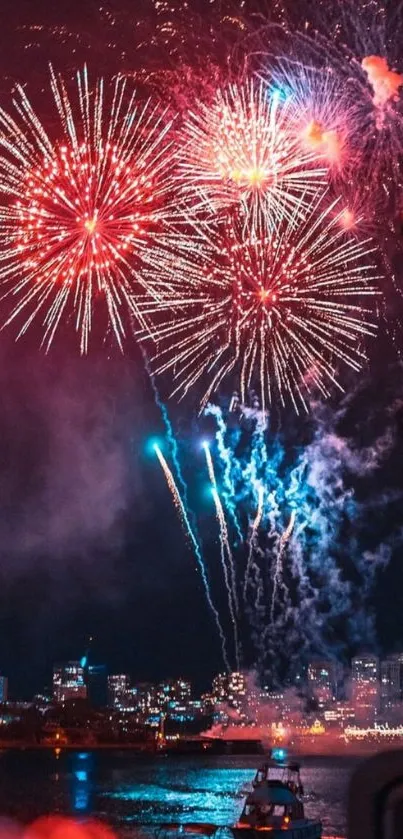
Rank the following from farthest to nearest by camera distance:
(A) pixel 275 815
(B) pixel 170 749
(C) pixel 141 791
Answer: (B) pixel 170 749 → (C) pixel 141 791 → (A) pixel 275 815

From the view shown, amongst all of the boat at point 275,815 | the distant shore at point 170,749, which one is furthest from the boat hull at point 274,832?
the distant shore at point 170,749

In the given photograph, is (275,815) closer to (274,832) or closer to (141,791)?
(274,832)

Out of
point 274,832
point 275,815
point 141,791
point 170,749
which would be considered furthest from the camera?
point 170,749

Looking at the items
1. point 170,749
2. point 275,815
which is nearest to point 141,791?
point 275,815

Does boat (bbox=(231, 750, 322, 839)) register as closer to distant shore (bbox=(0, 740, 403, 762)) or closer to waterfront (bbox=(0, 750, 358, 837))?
waterfront (bbox=(0, 750, 358, 837))

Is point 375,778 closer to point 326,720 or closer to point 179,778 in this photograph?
point 179,778

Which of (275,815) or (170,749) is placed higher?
(170,749)

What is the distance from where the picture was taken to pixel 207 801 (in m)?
77.8

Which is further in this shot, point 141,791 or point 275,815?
point 141,791

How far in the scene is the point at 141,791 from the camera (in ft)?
291

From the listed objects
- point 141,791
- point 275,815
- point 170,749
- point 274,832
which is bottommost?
point 274,832

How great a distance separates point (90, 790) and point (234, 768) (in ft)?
181

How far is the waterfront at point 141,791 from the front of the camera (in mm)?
64625

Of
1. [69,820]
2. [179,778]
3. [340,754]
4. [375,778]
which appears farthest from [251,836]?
[340,754]
